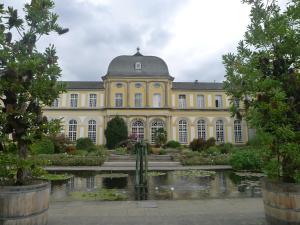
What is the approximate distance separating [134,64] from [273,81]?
33651 mm

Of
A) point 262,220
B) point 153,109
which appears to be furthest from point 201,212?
point 153,109

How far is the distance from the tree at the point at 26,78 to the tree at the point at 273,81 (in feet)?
10.6

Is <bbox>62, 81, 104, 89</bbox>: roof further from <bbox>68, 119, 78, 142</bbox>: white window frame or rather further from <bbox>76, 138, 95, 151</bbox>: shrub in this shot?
<bbox>76, 138, 95, 151</bbox>: shrub

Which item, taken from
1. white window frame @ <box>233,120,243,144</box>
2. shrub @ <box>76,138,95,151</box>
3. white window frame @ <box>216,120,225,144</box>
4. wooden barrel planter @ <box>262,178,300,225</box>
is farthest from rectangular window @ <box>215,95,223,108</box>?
wooden barrel planter @ <box>262,178,300,225</box>

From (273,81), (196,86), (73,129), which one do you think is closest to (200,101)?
(196,86)

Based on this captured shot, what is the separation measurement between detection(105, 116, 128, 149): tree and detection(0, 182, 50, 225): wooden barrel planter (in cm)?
2770

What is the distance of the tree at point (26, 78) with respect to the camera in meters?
4.91

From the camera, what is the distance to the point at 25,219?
14.6 ft

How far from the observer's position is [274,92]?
16.0 feet

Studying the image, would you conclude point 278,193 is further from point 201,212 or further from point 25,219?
point 25,219

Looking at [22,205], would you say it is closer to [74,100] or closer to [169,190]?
[169,190]

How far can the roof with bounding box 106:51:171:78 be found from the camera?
37.1m

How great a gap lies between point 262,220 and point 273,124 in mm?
1913

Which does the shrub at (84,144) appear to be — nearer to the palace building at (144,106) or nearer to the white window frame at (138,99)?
the palace building at (144,106)
